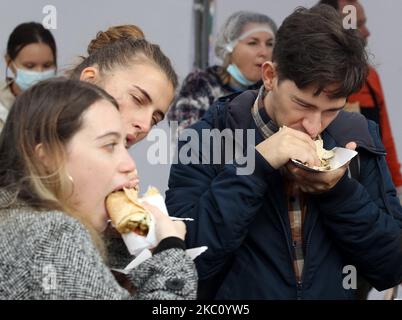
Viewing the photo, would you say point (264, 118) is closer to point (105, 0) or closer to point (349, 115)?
point (349, 115)

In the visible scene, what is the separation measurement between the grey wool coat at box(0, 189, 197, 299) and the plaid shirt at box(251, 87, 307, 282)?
0.95 m

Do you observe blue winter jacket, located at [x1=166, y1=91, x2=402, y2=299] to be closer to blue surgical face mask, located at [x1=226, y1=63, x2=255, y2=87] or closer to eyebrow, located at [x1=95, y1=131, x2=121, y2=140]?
eyebrow, located at [x1=95, y1=131, x2=121, y2=140]

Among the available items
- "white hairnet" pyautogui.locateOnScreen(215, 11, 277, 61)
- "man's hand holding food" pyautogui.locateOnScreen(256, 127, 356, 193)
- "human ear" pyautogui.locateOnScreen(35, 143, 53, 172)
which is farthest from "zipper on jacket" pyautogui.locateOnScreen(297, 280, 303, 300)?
"white hairnet" pyautogui.locateOnScreen(215, 11, 277, 61)

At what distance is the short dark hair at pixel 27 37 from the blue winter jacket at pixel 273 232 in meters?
2.19

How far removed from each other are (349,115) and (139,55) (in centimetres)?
86

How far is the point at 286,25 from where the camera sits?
137 inches

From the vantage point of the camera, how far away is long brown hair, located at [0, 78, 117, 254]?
2.56m

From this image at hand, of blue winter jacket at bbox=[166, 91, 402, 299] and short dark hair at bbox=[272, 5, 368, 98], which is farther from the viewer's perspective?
short dark hair at bbox=[272, 5, 368, 98]

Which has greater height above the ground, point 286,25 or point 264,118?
point 286,25

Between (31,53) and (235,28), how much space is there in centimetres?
132

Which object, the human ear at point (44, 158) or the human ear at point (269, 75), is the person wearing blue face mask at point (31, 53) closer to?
the human ear at point (269, 75)

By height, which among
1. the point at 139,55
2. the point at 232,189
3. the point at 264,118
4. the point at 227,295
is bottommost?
the point at 227,295
